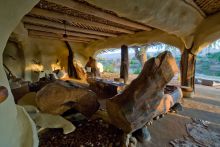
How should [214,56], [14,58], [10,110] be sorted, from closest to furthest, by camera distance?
[10,110] → [14,58] → [214,56]

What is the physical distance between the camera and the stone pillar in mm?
3139

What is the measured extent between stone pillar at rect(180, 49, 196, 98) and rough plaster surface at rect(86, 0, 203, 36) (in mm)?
678

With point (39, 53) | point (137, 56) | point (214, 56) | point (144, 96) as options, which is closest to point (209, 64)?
point (214, 56)

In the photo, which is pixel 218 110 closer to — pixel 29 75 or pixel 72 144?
pixel 72 144

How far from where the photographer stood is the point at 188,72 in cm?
319

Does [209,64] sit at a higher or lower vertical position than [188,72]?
higher

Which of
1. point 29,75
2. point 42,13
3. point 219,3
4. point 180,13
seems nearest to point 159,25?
point 180,13

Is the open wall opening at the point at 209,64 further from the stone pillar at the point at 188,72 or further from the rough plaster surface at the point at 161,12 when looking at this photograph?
the rough plaster surface at the point at 161,12

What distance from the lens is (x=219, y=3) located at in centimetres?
213

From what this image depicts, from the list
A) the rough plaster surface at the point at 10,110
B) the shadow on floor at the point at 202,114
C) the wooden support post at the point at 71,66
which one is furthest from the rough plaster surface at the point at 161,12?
the wooden support post at the point at 71,66

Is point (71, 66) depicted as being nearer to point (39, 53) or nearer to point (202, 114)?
point (39, 53)

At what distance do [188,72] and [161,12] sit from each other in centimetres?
194

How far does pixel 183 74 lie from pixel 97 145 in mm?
2733

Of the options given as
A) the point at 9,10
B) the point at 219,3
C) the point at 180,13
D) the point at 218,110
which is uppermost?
the point at 219,3
